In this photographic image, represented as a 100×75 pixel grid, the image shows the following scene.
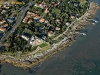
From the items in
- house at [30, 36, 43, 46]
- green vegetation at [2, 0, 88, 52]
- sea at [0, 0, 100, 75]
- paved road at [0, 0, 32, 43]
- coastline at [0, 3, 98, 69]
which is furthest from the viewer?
paved road at [0, 0, 32, 43]

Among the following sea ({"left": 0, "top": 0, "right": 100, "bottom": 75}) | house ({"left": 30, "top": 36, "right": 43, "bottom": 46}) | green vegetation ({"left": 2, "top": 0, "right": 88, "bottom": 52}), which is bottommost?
sea ({"left": 0, "top": 0, "right": 100, "bottom": 75})

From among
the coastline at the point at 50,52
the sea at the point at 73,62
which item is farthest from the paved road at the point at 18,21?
the sea at the point at 73,62

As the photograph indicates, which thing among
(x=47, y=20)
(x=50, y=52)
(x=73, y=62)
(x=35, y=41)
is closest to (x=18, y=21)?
(x=47, y=20)

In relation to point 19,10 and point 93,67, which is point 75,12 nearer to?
point 19,10

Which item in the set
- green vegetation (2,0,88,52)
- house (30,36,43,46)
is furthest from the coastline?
house (30,36,43,46)

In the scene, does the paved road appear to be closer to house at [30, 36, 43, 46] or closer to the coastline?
house at [30, 36, 43, 46]

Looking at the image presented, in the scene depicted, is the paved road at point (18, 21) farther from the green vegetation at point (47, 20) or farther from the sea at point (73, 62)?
the sea at point (73, 62)

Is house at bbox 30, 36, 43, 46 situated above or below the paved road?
below

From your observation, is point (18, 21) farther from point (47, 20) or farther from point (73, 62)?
point (73, 62)

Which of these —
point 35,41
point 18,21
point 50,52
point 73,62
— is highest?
point 18,21
